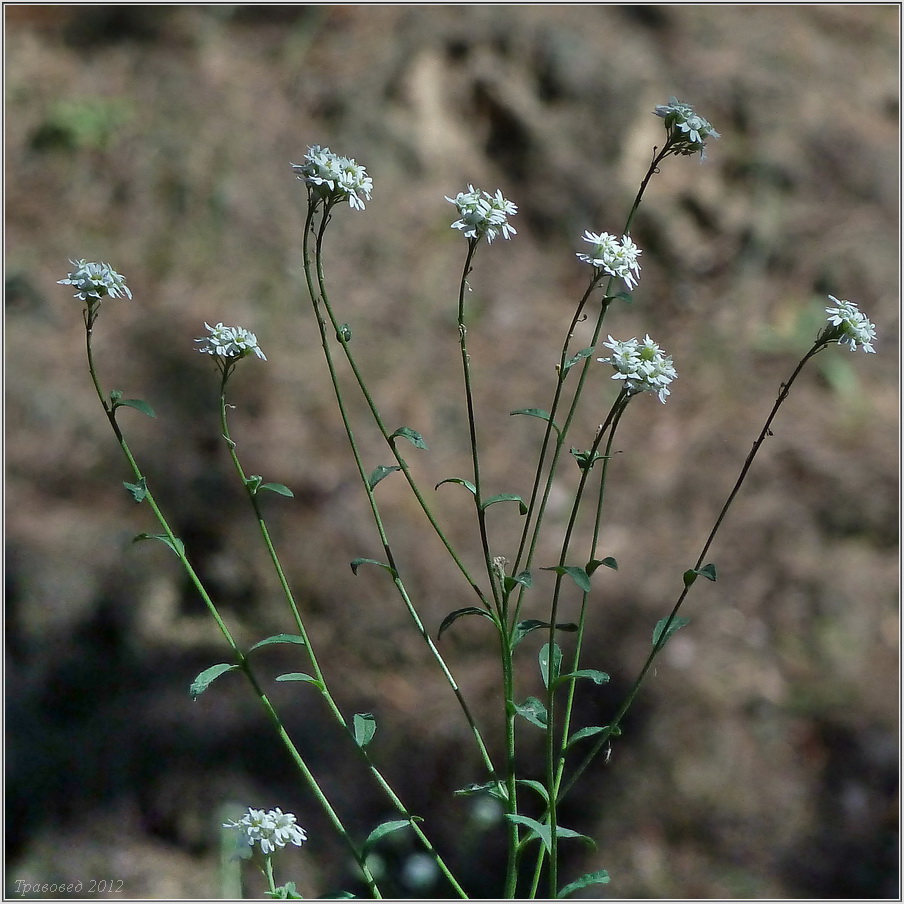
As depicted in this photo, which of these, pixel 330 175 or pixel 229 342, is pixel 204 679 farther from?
pixel 330 175

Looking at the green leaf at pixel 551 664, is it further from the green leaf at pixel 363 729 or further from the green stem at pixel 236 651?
the green stem at pixel 236 651

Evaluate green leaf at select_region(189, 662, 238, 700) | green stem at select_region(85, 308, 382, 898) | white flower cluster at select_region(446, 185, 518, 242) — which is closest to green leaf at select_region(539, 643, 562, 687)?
green stem at select_region(85, 308, 382, 898)

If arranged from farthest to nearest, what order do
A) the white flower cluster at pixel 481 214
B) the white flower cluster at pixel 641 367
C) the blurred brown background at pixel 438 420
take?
1. the blurred brown background at pixel 438 420
2. the white flower cluster at pixel 481 214
3. the white flower cluster at pixel 641 367

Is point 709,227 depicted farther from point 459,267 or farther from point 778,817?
point 778,817

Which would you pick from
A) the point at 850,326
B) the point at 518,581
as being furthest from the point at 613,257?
the point at 518,581

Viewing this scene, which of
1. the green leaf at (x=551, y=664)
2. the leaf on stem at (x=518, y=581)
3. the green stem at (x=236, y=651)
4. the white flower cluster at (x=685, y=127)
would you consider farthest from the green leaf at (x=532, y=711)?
the white flower cluster at (x=685, y=127)

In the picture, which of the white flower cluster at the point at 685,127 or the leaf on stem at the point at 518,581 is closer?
the leaf on stem at the point at 518,581
